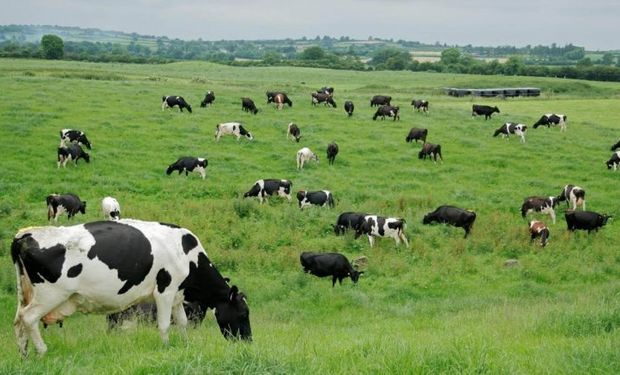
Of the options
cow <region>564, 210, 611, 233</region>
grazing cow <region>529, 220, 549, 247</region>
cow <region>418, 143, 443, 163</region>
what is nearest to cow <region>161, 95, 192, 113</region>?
cow <region>418, 143, 443, 163</region>

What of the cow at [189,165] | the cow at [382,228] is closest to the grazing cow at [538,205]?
the cow at [382,228]

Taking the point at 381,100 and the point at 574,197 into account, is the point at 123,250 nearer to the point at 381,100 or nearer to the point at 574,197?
the point at 574,197

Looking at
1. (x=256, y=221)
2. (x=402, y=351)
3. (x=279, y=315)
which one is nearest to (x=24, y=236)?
(x=402, y=351)

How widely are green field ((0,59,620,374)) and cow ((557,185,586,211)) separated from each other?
687 millimetres

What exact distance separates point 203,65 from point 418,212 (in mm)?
85264

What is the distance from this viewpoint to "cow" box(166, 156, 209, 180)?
28.5m

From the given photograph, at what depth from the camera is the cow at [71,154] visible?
1104 inches

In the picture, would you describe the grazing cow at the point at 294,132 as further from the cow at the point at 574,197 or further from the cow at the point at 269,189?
the cow at the point at 574,197

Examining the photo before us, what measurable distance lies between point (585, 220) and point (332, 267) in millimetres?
10550

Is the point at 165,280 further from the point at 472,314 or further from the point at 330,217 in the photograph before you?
the point at 330,217

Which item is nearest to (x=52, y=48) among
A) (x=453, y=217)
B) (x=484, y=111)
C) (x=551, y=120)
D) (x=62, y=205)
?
(x=484, y=111)

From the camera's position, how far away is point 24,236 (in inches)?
354

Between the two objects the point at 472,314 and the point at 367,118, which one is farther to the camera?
the point at 367,118

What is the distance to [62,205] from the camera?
21.9 m
